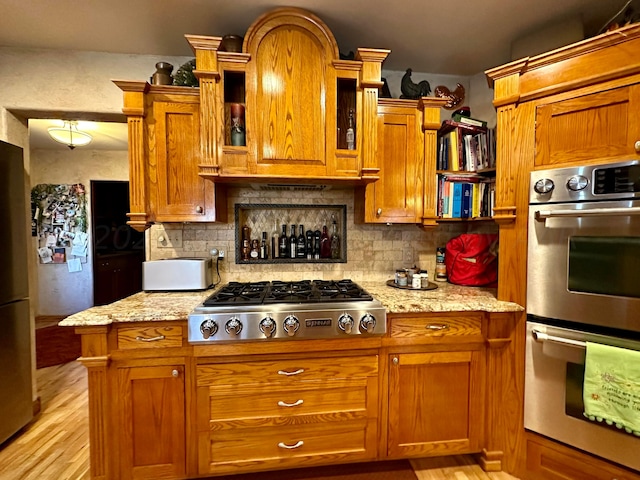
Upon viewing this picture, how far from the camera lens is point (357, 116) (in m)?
1.79

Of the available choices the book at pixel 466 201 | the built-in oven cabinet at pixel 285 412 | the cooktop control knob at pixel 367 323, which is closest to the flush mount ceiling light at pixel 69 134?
the built-in oven cabinet at pixel 285 412

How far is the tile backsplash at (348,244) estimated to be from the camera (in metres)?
2.14

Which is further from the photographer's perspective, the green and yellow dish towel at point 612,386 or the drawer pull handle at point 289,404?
the drawer pull handle at point 289,404

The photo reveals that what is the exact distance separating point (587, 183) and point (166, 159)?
7.42 feet

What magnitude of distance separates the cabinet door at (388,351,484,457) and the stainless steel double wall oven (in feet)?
0.93

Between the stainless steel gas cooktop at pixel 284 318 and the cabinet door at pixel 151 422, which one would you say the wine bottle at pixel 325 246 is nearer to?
the stainless steel gas cooktop at pixel 284 318

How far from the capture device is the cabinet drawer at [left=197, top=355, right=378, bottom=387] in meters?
1.49

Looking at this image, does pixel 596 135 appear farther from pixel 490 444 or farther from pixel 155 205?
pixel 155 205

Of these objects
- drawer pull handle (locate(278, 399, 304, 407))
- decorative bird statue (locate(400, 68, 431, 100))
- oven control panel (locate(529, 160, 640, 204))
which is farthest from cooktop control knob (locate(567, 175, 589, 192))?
drawer pull handle (locate(278, 399, 304, 407))

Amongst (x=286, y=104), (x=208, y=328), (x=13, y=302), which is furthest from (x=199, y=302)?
(x=13, y=302)

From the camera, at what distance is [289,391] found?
1.53 meters

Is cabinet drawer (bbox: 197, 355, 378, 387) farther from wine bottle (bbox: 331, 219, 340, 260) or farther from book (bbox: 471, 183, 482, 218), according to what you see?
book (bbox: 471, 183, 482, 218)

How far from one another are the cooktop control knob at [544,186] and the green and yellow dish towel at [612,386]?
2.49ft

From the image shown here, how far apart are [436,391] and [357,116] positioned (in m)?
1.66
